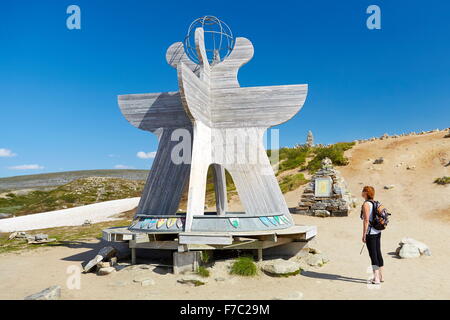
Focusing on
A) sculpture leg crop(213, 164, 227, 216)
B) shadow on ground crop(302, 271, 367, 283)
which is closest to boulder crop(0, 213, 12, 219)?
sculpture leg crop(213, 164, 227, 216)

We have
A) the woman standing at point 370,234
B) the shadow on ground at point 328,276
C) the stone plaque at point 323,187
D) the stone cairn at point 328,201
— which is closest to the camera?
the woman standing at point 370,234

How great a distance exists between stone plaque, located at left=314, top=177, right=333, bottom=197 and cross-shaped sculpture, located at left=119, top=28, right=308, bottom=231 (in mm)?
9071

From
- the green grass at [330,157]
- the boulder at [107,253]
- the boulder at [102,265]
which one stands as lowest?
the boulder at [102,265]

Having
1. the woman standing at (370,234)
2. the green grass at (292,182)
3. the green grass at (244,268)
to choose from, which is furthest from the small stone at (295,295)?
the green grass at (292,182)

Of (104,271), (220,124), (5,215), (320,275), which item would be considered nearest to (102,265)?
(104,271)

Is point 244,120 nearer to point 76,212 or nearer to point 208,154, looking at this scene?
point 208,154

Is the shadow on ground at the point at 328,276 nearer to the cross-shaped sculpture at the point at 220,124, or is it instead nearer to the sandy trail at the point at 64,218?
the cross-shaped sculpture at the point at 220,124

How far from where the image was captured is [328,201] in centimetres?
1744

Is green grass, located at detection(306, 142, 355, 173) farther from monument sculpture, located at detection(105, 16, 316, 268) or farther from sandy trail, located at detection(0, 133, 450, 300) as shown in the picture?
monument sculpture, located at detection(105, 16, 316, 268)

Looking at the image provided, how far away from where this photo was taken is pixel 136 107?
10078 mm

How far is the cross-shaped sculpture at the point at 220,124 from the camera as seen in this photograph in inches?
357

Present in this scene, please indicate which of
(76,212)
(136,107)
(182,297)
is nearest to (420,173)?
(136,107)

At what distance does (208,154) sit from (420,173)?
19.1 metres

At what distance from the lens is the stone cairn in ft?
56.3
